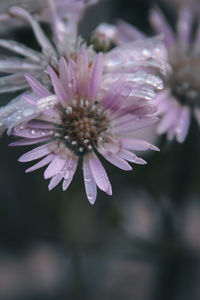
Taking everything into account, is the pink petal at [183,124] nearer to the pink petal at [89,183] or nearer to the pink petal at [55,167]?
the pink petal at [89,183]

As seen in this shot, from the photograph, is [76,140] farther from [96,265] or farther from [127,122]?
[96,265]

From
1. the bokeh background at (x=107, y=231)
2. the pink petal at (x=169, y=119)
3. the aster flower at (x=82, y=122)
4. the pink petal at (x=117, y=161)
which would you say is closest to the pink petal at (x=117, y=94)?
the aster flower at (x=82, y=122)

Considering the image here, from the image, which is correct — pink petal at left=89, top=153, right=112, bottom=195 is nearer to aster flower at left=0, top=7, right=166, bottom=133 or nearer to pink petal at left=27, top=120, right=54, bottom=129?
pink petal at left=27, top=120, right=54, bottom=129

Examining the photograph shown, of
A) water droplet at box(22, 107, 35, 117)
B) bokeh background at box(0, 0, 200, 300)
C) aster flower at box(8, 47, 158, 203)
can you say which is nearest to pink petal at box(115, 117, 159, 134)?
aster flower at box(8, 47, 158, 203)

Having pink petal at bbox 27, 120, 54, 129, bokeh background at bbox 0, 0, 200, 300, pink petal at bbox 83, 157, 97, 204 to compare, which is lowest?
bokeh background at bbox 0, 0, 200, 300

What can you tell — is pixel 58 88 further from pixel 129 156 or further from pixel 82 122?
pixel 129 156

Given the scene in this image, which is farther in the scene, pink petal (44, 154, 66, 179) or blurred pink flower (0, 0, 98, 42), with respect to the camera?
blurred pink flower (0, 0, 98, 42)

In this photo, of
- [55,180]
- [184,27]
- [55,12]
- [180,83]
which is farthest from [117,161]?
[184,27]
